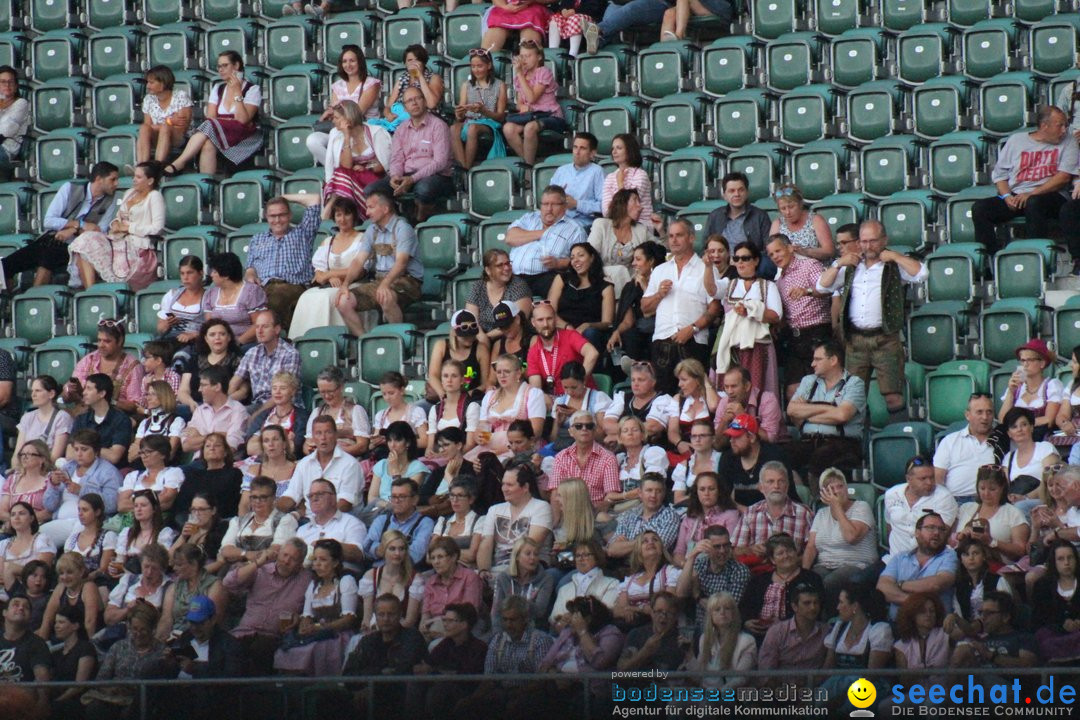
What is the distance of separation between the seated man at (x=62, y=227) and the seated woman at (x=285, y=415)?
3.14m

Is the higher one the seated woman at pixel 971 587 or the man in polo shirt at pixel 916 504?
the man in polo shirt at pixel 916 504

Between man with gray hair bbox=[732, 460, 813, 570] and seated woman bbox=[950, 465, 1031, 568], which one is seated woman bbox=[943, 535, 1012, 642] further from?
man with gray hair bbox=[732, 460, 813, 570]

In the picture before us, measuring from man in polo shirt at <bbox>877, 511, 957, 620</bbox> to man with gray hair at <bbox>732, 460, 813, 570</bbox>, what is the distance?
57cm

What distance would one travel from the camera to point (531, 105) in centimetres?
1496

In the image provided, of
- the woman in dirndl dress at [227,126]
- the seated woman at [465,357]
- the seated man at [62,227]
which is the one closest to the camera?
the seated woman at [465,357]

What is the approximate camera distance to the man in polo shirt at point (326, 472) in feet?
39.8

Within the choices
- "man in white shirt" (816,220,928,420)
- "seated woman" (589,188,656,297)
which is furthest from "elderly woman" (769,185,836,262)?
"seated woman" (589,188,656,297)

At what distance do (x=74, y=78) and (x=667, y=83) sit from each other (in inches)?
205

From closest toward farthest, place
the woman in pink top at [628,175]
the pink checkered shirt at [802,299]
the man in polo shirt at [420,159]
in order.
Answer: the pink checkered shirt at [802,299] < the woman in pink top at [628,175] < the man in polo shirt at [420,159]

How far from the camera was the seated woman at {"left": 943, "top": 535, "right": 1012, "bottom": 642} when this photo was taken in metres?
9.80

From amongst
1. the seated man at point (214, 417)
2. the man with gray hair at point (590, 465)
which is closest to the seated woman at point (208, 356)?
the seated man at point (214, 417)

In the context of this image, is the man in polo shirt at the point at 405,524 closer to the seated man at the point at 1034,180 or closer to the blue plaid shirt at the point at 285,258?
the blue plaid shirt at the point at 285,258

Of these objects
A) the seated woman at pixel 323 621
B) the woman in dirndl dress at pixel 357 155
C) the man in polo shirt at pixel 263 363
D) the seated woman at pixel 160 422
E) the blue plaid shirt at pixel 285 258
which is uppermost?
the woman in dirndl dress at pixel 357 155

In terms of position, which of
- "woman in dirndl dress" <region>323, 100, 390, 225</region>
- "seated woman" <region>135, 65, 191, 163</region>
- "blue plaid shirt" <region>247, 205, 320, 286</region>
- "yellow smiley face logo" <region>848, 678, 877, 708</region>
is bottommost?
"yellow smiley face logo" <region>848, 678, 877, 708</region>
